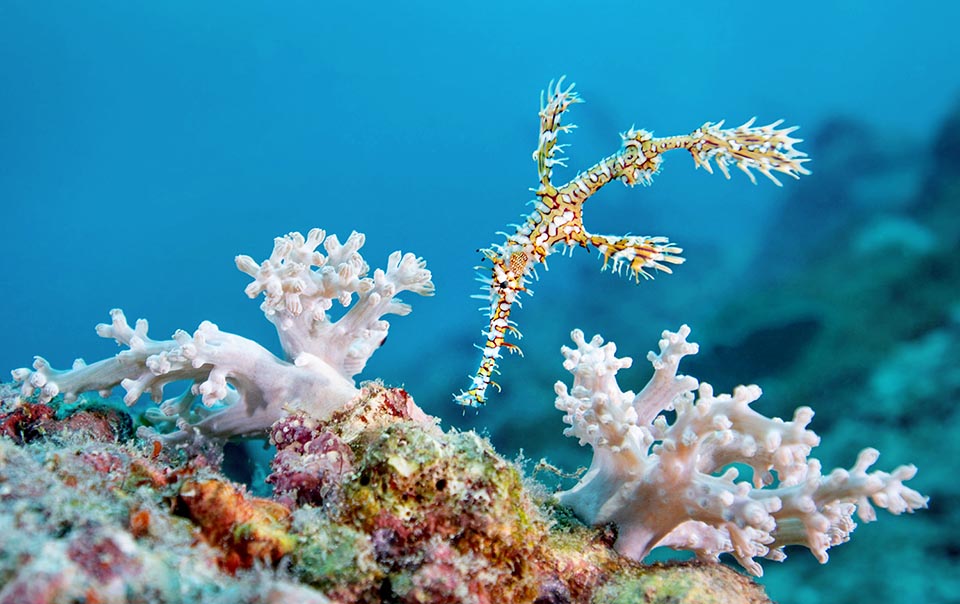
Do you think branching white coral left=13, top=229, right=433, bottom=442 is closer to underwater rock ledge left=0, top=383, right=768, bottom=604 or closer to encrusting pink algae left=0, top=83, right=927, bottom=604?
encrusting pink algae left=0, top=83, right=927, bottom=604

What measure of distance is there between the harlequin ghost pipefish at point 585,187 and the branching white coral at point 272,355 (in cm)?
70

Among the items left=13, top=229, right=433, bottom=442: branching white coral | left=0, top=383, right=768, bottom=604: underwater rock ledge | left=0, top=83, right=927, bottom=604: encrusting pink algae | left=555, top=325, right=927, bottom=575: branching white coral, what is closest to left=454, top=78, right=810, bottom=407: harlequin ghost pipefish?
left=0, top=83, right=927, bottom=604: encrusting pink algae

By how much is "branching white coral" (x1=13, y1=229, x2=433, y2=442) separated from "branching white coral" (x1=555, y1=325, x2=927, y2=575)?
4.58 feet

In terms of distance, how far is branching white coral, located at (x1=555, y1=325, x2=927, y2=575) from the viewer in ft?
8.36

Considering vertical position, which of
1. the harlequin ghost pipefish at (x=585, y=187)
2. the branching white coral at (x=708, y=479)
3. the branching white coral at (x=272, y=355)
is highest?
the harlequin ghost pipefish at (x=585, y=187)

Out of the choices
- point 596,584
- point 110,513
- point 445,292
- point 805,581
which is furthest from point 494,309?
point 445,292

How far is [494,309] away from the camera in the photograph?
11.6 feet

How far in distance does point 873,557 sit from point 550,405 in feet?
13.2

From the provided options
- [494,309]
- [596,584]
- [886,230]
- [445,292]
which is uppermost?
[445,292]

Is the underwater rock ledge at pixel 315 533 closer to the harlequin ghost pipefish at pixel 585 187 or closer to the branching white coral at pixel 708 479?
the branching white coral at pixel 708 479

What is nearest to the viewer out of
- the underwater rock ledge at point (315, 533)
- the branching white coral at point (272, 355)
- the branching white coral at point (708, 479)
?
the underwater rock ledge at point (315, 533)

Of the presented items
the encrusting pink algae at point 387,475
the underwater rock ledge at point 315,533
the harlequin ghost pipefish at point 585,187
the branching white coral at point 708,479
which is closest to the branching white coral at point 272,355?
the encrusting pink algae at point 387,475

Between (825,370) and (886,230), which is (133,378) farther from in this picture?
(886,230)

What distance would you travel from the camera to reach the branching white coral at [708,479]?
2.55 meters
